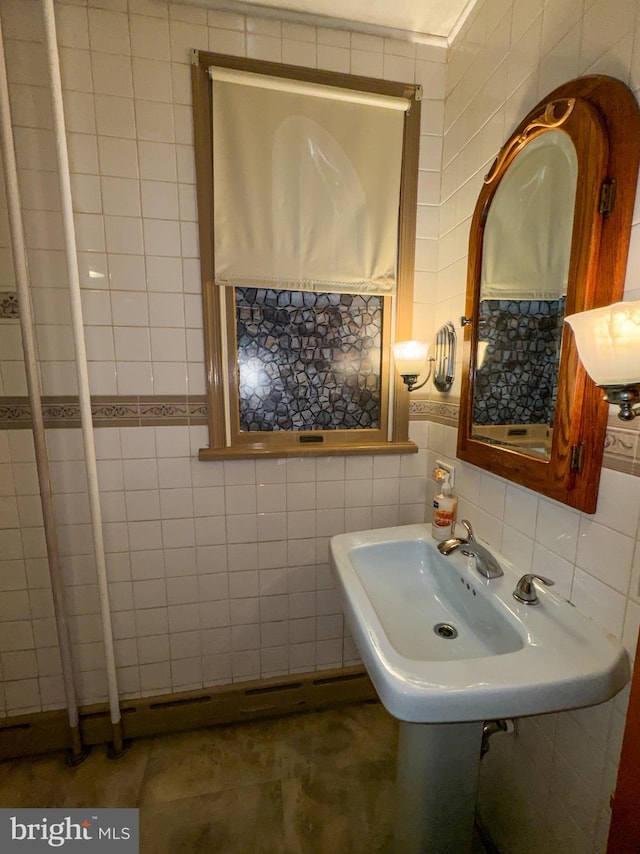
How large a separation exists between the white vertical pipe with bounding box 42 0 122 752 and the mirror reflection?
4.15 ft

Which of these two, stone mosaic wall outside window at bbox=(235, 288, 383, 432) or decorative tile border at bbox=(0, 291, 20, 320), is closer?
decorative tile border at bbox=(0, 291, 20, 320)

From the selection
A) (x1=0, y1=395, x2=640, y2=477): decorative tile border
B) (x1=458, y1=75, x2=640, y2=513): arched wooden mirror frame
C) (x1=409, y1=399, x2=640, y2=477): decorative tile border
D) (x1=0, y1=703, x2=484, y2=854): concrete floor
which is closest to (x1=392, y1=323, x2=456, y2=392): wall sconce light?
(x1=0, y1=395, x2=640, y2=477): decorative tile border

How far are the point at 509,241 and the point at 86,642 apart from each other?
78.5 inches

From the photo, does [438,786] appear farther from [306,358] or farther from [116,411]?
[116,411]

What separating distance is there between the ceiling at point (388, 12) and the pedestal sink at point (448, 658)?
173cm

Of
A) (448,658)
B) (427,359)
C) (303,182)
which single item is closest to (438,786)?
(448,658)

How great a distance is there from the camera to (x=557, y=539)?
90cm

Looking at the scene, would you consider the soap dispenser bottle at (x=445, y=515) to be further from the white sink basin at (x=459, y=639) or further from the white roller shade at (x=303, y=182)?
the white roller shade at (x=303, y=182)

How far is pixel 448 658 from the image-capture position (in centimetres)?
93

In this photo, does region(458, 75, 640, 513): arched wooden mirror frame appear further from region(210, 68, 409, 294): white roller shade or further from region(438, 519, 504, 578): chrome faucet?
region(210, 68, 409, 294): white roller shade

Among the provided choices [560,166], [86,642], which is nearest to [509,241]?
[560,166]

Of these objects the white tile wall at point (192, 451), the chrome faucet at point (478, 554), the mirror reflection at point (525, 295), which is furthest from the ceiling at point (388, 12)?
the chrome faucet at point (478, 554)

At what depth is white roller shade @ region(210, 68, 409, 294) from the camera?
4.10 feet

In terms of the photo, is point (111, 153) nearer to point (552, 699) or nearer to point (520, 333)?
point (520, 333)
